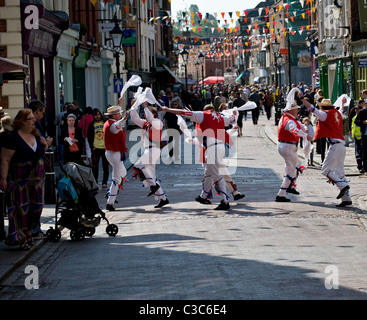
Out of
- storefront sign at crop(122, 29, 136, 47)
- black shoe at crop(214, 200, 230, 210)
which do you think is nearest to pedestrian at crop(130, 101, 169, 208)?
black shoe at crop(214, 200, 230, 210)

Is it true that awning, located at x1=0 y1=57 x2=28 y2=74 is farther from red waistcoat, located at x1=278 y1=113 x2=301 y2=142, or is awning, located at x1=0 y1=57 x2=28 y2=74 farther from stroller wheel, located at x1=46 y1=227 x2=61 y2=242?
red waistcoat, located at x1=278 y1=113 x2=301 y2=142

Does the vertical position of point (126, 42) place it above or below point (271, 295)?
above

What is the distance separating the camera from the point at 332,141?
→ 15.7 meters

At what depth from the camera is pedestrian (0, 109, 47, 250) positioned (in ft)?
37.3

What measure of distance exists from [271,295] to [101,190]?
11429 millimetres

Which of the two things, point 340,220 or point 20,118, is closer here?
point 20,118

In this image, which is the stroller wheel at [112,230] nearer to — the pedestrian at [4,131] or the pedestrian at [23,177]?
the pedestrian at [23,177]

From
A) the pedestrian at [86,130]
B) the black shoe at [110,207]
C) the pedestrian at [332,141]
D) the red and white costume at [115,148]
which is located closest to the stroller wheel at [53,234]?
the black shoe at [110,207]

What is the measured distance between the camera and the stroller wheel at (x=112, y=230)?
494 inches

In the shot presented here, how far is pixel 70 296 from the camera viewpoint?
838 cm

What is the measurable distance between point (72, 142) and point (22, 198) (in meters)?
7.13

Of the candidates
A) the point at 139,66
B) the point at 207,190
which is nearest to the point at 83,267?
the point at 207,190

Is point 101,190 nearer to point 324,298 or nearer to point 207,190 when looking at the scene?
point 207,190

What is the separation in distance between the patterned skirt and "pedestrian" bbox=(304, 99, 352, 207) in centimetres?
571
